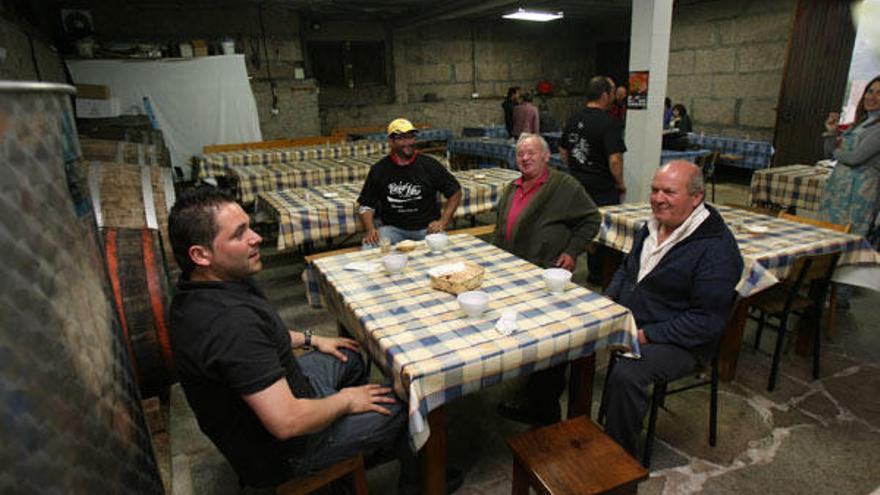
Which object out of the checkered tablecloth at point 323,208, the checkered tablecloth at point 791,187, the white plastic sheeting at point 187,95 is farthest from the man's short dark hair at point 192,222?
the white plastic sheeting at point 187,95

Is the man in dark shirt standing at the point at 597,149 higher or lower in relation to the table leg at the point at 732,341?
higher

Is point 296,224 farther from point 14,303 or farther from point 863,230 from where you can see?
point 863,230

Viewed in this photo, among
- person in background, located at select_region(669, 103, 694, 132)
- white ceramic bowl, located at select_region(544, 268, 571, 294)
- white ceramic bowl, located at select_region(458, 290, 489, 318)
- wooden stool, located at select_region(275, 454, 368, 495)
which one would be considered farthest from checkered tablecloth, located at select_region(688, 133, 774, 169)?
wooden stool, located at select_region(275, 454, 368, 495)

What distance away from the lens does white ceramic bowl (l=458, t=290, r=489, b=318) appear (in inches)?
72.8

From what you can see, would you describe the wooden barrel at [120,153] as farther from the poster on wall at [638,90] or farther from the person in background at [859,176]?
the person in background at [859,176]

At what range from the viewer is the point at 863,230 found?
12.1 feet

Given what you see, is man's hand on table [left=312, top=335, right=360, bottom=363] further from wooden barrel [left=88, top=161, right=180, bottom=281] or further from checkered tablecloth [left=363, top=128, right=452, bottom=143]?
checkered tablecloth [left=363, top=128, right=452, bottom=143]

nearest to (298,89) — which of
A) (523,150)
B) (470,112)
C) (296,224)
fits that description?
(470,112)

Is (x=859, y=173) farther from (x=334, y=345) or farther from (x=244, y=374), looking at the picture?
(x=244, y=374)

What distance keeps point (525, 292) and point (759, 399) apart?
67.0 inches

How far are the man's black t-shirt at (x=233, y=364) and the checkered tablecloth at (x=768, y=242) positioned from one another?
227 cm

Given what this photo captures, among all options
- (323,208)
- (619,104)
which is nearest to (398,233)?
(323,208)

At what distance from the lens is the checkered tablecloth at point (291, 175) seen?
5.18 meters

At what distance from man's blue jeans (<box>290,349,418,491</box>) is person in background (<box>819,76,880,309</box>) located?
3.50 m
